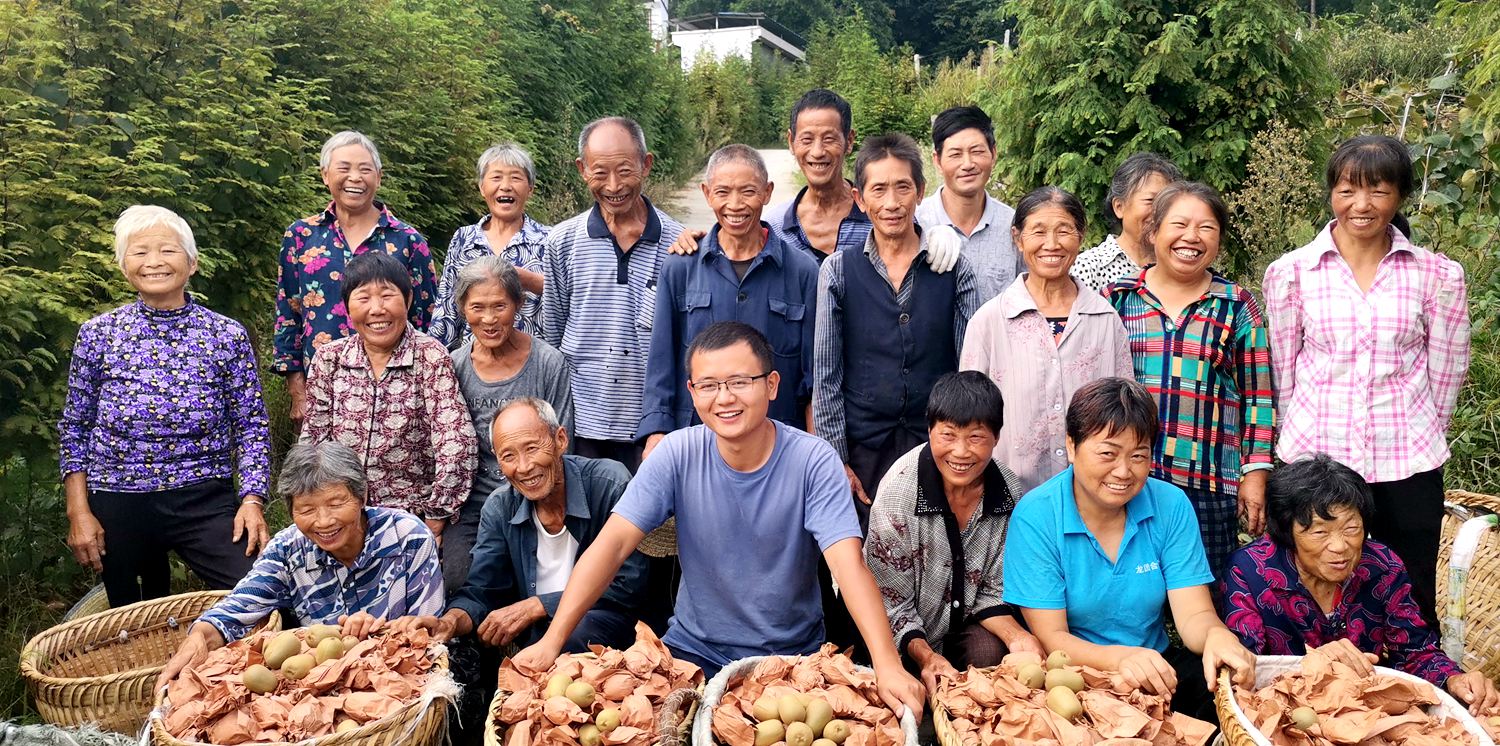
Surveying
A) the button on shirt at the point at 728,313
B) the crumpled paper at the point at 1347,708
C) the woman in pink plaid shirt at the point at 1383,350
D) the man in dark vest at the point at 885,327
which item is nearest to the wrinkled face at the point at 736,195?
the button on shirt at the point at 728,313

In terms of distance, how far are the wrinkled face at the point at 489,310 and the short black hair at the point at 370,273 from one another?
0.26m

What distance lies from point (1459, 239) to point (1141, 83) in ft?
7.03

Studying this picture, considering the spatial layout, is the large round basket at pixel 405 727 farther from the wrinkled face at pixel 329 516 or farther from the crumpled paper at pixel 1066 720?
the crumpled paper at pixel 1066 720

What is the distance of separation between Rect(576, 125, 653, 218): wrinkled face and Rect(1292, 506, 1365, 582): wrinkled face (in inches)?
103

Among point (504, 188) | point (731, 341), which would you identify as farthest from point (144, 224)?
point (731, 341)

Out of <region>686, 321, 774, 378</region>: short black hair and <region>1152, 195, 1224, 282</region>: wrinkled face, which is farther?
<region>1152, 195, 1224, 282</region>: wrinkled face

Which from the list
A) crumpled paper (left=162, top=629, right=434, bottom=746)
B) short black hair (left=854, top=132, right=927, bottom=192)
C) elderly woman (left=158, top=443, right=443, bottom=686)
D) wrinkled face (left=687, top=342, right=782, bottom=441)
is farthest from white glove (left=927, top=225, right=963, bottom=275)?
crumpled paper (left=162, top=629, right=434, bottom=746)

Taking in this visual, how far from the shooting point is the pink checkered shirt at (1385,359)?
135 inches

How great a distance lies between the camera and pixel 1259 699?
2.66 metres

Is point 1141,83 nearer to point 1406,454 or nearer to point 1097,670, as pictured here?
point 1406,454

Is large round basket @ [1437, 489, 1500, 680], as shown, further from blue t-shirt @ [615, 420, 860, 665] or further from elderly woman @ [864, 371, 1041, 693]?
blue t-shirt @ [615, 420, 860, 665]

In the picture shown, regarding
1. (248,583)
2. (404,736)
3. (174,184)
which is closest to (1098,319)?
(404,736)

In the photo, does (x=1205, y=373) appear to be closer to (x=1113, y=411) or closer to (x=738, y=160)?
(x=1113, y=411)

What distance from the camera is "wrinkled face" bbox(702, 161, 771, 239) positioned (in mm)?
3803
